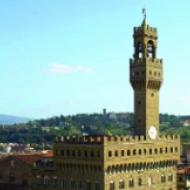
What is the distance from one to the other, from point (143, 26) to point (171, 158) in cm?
2087

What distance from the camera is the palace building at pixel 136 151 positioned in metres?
72.9

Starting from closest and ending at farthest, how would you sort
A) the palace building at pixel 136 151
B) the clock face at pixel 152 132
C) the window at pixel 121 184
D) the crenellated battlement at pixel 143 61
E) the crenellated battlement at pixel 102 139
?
the crenellated battlement at pixel 102 139 < the palace building at pixel 136 151 < the window at pixel 121 184 < the clock face at pixel 152 132 < the crenellated battlement at pixel 143 61

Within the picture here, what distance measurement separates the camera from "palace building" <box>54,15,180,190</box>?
239 feet

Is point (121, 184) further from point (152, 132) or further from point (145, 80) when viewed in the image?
point (145, 80)

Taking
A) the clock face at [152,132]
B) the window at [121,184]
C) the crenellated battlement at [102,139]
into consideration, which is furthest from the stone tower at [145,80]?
the window at [121,184]

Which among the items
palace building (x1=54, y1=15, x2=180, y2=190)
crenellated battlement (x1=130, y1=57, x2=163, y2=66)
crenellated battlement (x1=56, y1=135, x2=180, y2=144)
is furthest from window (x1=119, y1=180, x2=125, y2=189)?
crenellated battlement (x1=130, y1=57, x2=163, y2=66)

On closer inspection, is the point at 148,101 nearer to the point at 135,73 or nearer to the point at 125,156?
the point at 135,73

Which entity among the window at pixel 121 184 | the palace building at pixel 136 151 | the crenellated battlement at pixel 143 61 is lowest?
the window at pixel 121 184

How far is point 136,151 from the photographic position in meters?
76.2

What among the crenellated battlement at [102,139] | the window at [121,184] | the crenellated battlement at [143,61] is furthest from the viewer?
the crenellated battlement at [143,61]

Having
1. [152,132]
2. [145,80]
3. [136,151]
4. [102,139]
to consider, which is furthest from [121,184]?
[145,80]

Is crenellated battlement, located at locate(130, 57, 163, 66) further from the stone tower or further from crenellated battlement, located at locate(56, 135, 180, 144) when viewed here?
crenellated battlement, located at locate(56, 135, 180, 144)

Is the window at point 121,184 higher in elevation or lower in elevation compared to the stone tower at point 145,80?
lower

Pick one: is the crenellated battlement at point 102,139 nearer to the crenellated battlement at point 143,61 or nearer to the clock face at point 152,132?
the clock face at point 152,132
